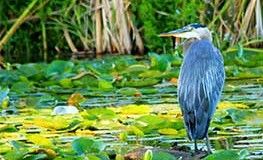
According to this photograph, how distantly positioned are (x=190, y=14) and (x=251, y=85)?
9.89 ft

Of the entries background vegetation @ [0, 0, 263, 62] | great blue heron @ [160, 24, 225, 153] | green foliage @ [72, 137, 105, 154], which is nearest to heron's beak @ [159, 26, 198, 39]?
great blue heron @ [160, 24, 225, 153]

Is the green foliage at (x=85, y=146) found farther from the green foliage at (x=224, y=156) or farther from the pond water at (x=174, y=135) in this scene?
the green foliage at (x=224, y=156)

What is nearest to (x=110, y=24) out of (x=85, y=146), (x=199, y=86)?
(x=199, y=86)

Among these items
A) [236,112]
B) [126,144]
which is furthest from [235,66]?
[126,144]

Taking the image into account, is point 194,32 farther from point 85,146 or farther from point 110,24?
point 110,24

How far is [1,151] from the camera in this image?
396 centimetres

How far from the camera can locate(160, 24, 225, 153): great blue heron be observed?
406 cm

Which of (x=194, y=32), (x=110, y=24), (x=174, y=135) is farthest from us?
(x=110, y=24)

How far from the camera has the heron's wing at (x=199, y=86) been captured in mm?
4062

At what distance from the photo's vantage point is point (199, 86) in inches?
163

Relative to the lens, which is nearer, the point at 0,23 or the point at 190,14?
the point at 190,14

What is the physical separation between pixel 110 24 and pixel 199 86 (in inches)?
235

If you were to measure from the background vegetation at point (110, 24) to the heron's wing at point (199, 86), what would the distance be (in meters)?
4.16

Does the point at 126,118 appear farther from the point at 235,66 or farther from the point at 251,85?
the point at 235,66
